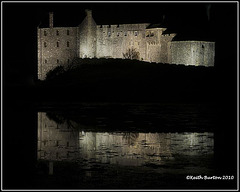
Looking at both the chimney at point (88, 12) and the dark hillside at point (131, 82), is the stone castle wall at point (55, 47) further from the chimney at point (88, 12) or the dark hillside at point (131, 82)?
the dark hillside at point (131, 82)

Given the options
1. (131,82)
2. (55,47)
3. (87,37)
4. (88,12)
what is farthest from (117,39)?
(131,82)

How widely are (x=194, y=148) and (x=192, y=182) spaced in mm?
5428

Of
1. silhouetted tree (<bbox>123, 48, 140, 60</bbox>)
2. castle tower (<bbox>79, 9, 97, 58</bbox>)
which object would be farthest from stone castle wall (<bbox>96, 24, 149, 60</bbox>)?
castle tower (<bbox>79, 9, 97, 58</bbox>)

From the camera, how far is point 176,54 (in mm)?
65875

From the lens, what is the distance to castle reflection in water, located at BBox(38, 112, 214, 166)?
17.5m

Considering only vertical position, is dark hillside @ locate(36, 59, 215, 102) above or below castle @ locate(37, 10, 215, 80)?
below

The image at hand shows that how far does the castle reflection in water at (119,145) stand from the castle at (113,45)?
139 feet

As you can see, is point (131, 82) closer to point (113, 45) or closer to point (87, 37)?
point (87, 37)

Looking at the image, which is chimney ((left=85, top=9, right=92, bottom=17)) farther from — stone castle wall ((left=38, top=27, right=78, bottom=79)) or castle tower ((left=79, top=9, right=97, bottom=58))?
stone castle wall ((left=38, top=27, right=78, bottom=79))

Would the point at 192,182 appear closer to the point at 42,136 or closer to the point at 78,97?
the point at 42,136

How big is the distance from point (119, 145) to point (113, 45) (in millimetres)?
53190

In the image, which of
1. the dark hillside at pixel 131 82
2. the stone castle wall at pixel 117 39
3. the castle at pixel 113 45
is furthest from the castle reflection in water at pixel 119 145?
the stone castle wall at pixel 117 39

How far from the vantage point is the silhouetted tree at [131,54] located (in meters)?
71.1

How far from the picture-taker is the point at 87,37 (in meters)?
69.2
